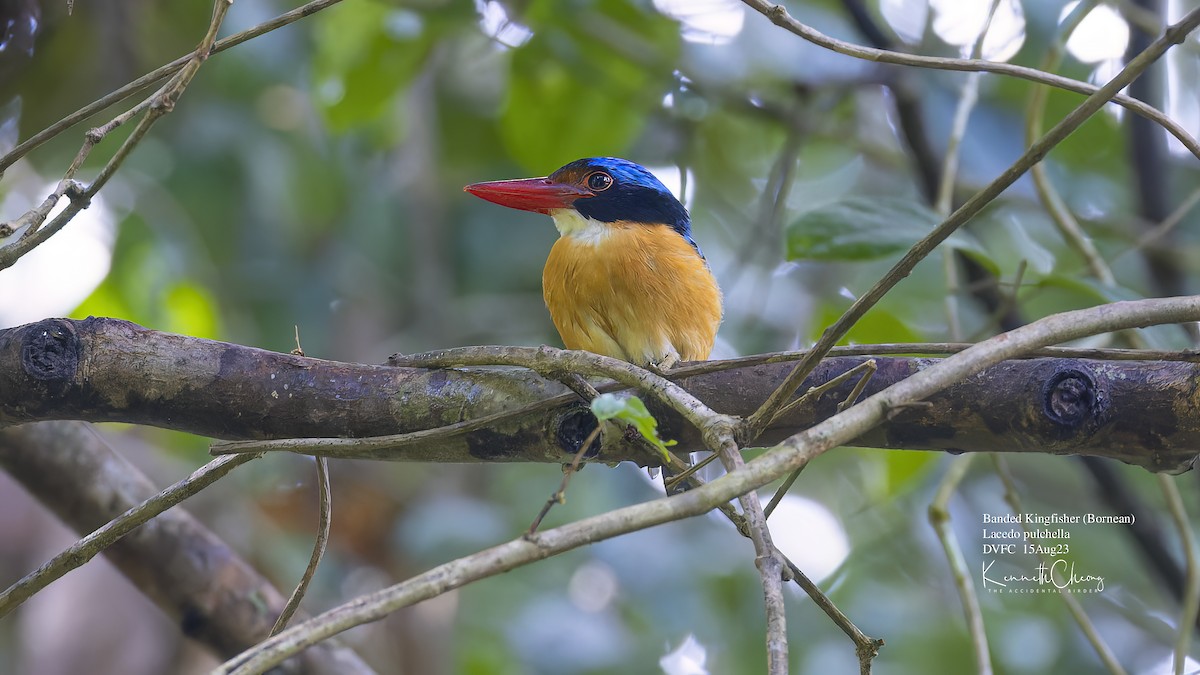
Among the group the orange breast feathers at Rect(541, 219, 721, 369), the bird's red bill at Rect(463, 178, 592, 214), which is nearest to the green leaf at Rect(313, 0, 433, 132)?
the bird's red bill at Rect(463, 178, 592, 214)

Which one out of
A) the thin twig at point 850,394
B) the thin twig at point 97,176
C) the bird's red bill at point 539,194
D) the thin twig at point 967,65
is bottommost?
the thin twig at point 850,394

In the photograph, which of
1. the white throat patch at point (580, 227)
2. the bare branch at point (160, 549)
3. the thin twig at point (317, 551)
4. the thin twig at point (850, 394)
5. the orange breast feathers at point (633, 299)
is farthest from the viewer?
the white throat patch at point (580, 227)

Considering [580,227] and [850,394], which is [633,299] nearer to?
[580,227]

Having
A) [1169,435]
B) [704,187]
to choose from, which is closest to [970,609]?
[1169,435]

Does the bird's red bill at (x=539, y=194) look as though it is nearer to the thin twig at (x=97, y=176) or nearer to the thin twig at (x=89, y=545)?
the thin twig at (x=97, y=176)

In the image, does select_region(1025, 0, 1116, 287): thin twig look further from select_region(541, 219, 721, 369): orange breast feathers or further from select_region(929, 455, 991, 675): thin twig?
select_region(541, 219, 721, 369): orange breast feathers

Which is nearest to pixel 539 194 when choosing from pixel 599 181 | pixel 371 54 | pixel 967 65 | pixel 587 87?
pixel 599 181

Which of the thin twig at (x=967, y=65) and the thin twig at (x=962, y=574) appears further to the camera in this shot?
the thin twig at (x=962, y=574)

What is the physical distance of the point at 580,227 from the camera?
10.7ft

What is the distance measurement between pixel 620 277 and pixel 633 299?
2.8 inches

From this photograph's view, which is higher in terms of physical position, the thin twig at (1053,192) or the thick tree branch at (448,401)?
the thin twig at (1053,192)

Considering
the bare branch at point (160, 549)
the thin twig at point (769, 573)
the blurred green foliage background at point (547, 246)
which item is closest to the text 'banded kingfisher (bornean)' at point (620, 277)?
the blurred green foliage background at point (547, 246)

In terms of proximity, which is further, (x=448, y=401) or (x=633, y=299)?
(x=633, y=299)

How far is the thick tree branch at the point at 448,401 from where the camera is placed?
163cm
